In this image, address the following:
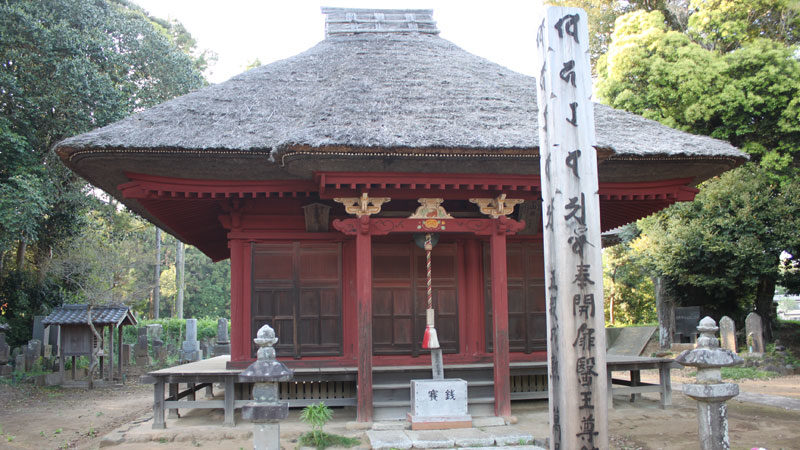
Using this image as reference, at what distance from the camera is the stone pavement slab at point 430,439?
23.9 feet

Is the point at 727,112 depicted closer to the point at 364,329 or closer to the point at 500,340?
the point at 500,340

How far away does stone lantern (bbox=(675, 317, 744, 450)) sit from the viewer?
17.7 feet

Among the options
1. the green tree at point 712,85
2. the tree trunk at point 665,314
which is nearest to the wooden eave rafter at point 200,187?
the green tree at point 712,85

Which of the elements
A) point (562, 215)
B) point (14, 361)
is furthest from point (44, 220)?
point (562, 215)

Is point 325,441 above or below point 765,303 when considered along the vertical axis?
below

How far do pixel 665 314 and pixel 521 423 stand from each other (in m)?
15.1

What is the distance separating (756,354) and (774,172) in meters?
5.31

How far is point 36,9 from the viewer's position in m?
17.1

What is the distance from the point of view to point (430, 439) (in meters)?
7.45

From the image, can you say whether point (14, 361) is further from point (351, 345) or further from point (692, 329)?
point (692, 329)

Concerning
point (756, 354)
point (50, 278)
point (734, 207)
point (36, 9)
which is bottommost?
point (756, 354)

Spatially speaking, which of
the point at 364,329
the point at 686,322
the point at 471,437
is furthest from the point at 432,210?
the point at 686,322

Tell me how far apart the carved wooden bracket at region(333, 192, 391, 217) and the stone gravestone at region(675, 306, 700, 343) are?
1516 centimetres

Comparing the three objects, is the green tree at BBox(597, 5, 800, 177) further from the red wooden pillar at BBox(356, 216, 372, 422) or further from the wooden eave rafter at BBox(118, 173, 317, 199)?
the wooden eave rafter at BBox(118, 173, 317, 199)
